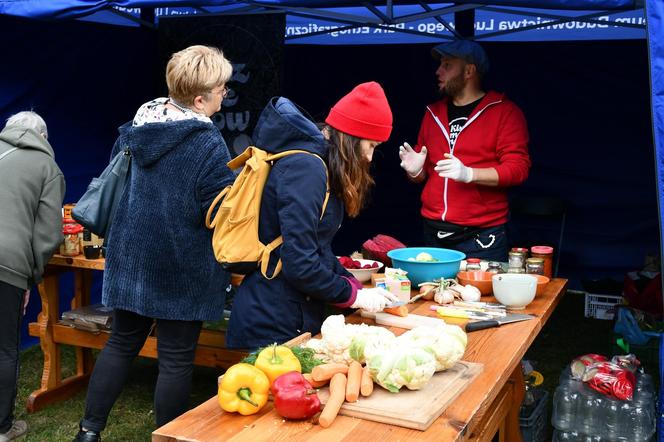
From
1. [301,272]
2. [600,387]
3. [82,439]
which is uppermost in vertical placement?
[301,272]

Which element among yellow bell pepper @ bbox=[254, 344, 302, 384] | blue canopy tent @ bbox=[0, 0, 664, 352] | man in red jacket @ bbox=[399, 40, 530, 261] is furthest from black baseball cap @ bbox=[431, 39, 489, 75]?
yellow bell pepper @ bbox=[254, 344, 302, 384]

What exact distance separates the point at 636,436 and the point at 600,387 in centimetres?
26

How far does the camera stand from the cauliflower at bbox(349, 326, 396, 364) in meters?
1.96

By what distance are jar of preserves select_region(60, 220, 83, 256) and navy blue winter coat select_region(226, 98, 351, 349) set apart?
1.78 meters

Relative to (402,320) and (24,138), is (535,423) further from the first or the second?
(24,138)

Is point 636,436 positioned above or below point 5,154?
below

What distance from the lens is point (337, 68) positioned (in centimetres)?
705

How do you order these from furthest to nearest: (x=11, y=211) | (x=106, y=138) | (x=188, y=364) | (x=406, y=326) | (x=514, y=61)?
1. (x=514, y=61)
2. (x=106, y=138)
3. (x=11, y=211)
4. (x=188, y=364)
5. (x=406, y=326)

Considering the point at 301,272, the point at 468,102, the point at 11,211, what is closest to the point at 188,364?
the point at 301,272

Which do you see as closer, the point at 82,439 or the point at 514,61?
the point at 82,439

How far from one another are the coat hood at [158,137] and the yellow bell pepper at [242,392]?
1265 millimetres

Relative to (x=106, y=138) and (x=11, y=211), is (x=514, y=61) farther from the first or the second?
(x=11, y=211)

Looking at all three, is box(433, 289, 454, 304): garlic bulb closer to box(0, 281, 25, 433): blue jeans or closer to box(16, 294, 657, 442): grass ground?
box(16, 294, 657, 442): grass ground

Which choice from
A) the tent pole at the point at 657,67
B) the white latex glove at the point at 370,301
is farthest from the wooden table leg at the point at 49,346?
the tent pole at the point at 657,67
